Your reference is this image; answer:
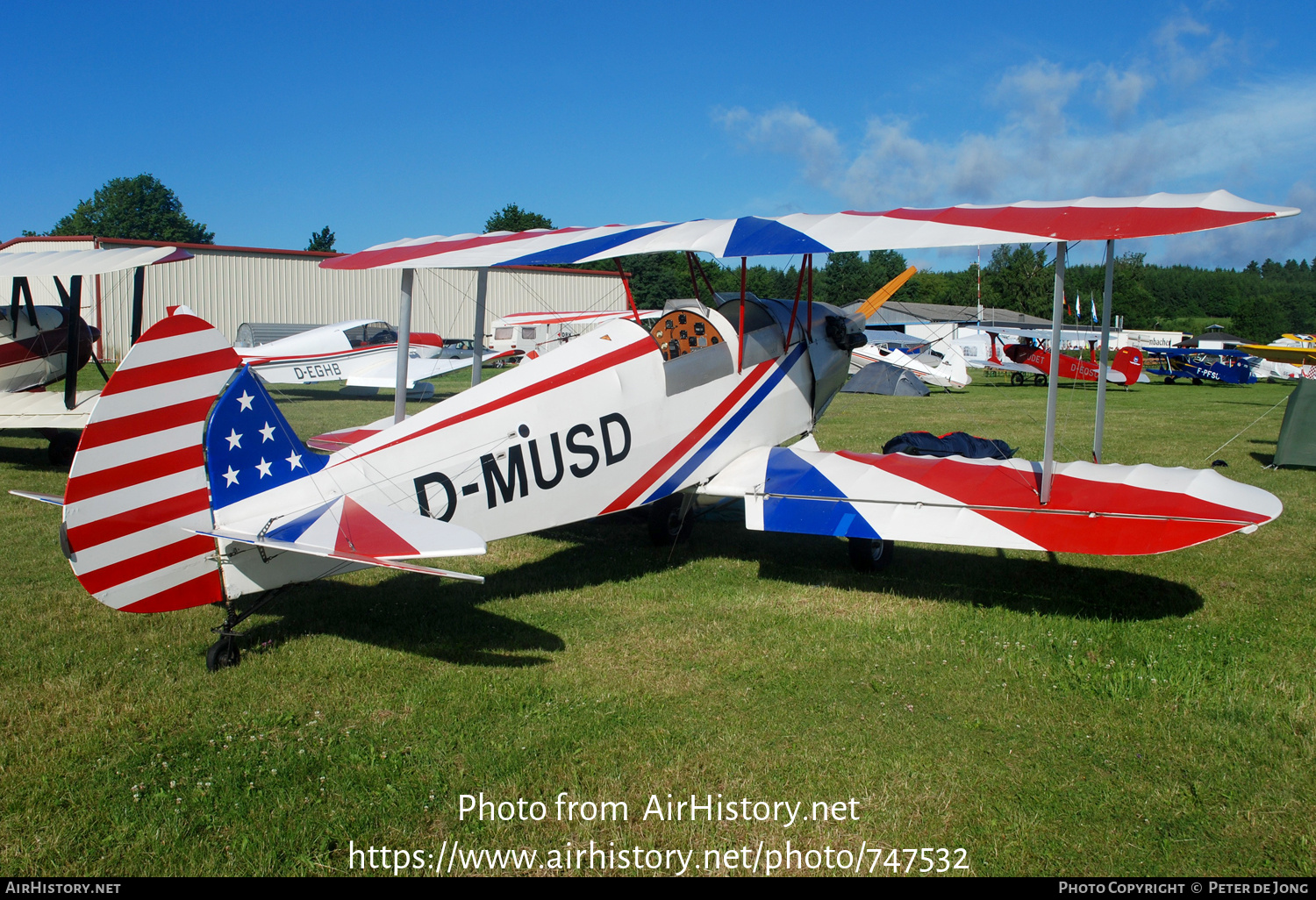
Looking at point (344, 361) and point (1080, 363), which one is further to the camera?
point (1080, 363)

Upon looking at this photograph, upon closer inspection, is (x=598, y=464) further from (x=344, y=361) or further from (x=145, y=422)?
(x=344, y=361)

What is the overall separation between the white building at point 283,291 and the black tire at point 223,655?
21.4 meters

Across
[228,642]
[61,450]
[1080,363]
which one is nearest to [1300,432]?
[228,642]

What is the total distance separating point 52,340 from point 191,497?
31.2ft

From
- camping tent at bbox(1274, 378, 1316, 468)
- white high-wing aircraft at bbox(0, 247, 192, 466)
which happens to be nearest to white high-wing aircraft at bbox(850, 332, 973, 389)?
camping tent at bbox(1274, 378, 1316, 468)

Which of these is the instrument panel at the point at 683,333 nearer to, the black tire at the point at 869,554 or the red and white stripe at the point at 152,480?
the black tire at the point at 869,554

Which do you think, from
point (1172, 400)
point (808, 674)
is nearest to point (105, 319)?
point (808, 674)

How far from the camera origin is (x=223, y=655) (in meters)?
4.39

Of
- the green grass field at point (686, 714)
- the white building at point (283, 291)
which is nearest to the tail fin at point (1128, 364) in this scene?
the white building at point (283, 291)

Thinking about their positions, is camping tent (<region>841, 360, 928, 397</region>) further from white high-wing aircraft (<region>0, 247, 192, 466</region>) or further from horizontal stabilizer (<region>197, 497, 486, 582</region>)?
horizontal stabilizer (<region>197, 497, 486, 582</region>)

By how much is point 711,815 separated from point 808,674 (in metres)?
1.42

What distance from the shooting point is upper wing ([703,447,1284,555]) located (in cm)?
475

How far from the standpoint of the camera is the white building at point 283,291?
27.9m

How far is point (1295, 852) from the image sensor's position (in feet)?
9.58
